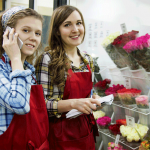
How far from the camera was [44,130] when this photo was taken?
1106mm

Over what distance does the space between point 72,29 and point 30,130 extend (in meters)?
0.89

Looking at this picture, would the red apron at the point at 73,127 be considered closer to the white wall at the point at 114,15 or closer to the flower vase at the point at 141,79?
the flower vase at the point at 141,79

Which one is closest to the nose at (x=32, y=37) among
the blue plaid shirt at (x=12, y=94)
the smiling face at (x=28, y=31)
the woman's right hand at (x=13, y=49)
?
the smiling face at (x=28, y=31)

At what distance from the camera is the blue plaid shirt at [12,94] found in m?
0.88

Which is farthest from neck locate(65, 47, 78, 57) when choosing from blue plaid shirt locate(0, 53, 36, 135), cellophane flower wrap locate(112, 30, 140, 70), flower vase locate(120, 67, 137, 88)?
blue plaid shirt locate(0, 53, 36, 135)

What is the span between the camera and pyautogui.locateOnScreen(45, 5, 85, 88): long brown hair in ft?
4.68

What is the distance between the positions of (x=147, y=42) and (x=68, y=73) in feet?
2.28

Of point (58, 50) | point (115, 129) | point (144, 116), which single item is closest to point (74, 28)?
point (58, 50)

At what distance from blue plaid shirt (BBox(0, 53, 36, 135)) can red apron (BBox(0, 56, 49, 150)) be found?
0.14 ft

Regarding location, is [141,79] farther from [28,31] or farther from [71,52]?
[28,31]

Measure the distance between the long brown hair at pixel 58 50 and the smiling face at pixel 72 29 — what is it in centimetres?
4

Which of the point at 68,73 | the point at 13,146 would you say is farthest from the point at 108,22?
the point at 13,146

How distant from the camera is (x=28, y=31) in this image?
1102 millimetres

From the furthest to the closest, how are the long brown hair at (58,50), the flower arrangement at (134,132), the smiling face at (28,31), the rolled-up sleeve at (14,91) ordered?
1. the flower arrangement at (134,132)
2. the long brown hair at (58,50)
3. the smiling face at (28,31)
4. the rolled-up sleeve at (14,91)
